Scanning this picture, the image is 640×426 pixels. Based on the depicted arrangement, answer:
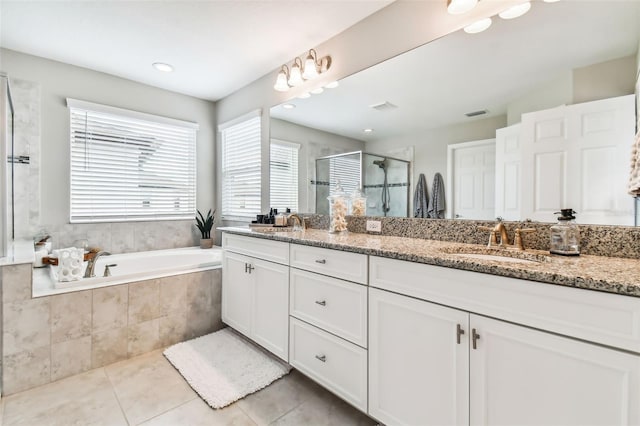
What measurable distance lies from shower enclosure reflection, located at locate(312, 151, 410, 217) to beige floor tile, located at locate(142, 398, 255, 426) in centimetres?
142

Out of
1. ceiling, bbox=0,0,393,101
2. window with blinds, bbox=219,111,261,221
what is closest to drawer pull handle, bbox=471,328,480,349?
ceiling, bbox=0,0,393,101

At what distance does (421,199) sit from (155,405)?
6.26ft

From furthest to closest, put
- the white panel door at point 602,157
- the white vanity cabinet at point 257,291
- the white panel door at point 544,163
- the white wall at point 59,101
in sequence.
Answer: the white wall at point 59,101
the white vanity cabinet at point 257,291
the white panel door at point 544,163
the white panel door at point 602,157

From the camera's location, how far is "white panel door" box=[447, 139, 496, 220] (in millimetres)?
1523

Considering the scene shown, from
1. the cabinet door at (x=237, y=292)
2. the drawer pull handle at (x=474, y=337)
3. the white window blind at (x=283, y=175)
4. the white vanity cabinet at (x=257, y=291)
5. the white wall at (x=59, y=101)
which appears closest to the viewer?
the drawer pull handle at (x=474, y=337)

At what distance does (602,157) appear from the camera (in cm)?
120

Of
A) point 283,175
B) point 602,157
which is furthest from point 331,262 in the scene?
point 283,175

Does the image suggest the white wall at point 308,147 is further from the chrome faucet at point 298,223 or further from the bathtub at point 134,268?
the bathtub at point 134,268

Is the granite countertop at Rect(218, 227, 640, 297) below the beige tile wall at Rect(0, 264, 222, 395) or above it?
above

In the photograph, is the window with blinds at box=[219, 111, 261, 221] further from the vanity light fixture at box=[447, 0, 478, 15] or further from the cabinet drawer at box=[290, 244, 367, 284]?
the vanity light fixture at box=[447, 0, 478, 15]

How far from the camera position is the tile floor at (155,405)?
151cm

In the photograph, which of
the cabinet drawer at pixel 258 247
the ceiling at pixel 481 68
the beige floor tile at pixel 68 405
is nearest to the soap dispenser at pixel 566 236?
the ceiling at pixel 481 68

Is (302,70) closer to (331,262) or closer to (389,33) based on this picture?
(389,33)

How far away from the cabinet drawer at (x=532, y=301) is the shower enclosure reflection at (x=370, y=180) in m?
0.76
